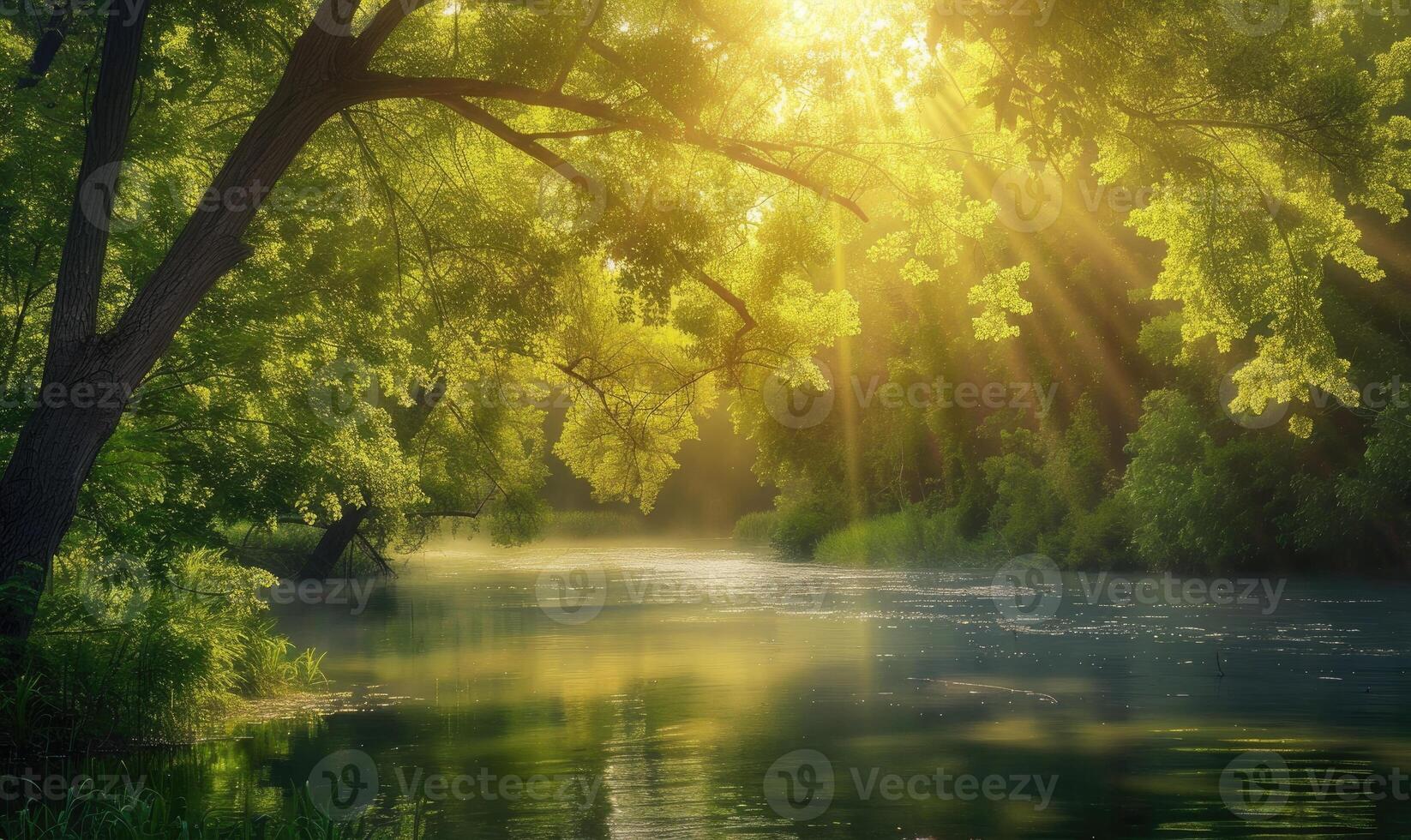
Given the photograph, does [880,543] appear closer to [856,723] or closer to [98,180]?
[856,723]

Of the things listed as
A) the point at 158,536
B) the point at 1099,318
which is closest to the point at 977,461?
the point at 1099,318

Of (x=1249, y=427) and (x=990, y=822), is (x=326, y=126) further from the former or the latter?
(x=1249, y=427)

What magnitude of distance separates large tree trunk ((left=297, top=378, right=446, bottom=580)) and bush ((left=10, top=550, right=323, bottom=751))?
49.2 ft

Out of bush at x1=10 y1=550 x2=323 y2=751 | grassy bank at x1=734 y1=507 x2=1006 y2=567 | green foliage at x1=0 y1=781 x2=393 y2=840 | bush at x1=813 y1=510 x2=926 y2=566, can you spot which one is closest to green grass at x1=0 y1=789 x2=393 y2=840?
green foliage at x1=0 y1=781 x2=393 y2=840

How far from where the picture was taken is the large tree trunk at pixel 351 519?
35750 millimetres

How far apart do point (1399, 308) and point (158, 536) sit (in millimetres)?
31872

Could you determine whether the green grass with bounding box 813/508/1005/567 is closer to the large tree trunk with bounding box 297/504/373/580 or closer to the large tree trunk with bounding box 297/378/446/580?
the large tree trunk with bounding box 297/378/446/580

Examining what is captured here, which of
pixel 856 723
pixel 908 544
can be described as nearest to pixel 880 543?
pixel 908 544

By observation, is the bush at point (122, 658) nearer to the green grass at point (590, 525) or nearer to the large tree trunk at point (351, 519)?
the large tree trunk at point (351, 519)

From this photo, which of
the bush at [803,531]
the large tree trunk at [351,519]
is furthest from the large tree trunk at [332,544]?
the bush at [803,531]

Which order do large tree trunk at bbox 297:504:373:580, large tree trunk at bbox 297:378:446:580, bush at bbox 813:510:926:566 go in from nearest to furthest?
large tree trunk at bbox 297:378:446:580
large tree trunk at bbox 297:504:373:580
bush at bbox 813:510:926:566

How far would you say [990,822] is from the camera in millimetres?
11719

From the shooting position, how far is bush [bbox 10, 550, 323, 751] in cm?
1406

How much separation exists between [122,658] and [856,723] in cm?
830
